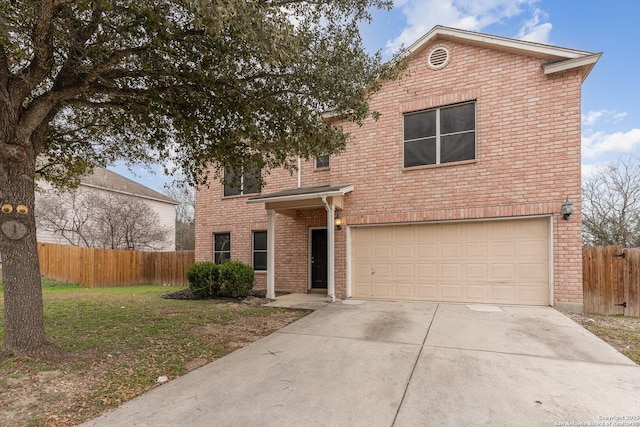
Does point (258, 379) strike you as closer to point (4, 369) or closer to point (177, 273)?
point (4, 369)

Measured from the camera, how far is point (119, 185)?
2228 cm

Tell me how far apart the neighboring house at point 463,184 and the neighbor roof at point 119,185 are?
15.8 metres

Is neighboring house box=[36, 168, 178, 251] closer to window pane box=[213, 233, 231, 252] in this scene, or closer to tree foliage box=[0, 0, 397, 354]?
window pane box=[213, 233, 231, 252]

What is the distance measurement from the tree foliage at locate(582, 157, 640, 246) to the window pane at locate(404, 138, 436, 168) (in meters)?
10.7

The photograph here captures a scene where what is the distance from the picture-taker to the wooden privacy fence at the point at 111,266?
534 inches

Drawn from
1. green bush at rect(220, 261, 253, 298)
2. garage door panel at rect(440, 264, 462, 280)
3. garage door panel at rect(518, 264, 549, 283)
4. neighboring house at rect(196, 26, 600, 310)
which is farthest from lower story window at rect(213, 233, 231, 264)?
garage door panel at rect(518, 264, 549, 283)

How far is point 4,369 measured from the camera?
3766mm

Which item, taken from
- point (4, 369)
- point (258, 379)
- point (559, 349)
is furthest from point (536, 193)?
point (4, 369)

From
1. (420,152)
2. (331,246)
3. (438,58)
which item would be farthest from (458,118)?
(331,246)

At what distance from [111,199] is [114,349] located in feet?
55.4

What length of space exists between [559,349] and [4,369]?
713 centimetres

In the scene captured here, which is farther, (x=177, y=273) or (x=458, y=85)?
(x=177, y=273)

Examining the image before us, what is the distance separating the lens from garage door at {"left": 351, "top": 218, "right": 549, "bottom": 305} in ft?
25.7

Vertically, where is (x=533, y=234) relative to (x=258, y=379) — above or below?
above
